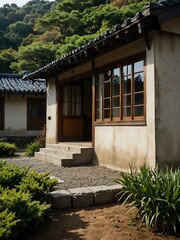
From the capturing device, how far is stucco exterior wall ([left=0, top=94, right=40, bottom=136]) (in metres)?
17.2

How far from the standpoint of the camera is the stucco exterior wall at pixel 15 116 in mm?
17219

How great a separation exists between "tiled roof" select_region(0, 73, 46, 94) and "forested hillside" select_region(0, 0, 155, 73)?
714cm

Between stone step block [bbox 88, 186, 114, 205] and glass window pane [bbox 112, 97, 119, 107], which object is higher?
glass window pane [bbox 112, 97, 119, 107]

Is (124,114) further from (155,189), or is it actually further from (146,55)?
(155,189)

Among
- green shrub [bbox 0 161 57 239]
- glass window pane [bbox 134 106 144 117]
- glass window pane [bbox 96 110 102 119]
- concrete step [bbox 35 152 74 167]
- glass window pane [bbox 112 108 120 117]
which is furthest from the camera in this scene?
glass window pane [bbox 96 110 102 119]

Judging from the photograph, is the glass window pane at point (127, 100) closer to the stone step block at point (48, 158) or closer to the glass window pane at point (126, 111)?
the glass window pane at point (126, 111)

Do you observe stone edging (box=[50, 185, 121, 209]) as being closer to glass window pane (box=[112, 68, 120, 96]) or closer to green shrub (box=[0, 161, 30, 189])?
green shrub (box=[0, 161, 30, 189])

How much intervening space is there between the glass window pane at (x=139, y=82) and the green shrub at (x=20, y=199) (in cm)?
309

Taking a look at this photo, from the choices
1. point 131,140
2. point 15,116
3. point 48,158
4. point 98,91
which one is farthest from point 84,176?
point 15,116

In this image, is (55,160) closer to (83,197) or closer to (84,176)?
(84,176)

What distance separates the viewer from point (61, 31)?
32.6 meters

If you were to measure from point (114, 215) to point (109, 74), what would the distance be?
14.4ft

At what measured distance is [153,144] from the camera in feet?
20.0

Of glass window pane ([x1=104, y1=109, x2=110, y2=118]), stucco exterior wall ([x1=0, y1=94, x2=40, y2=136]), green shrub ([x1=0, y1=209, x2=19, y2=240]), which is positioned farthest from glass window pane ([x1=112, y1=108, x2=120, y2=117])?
stucco exterior wall ([x1=0, y1=94, x2=40, y2=136])
